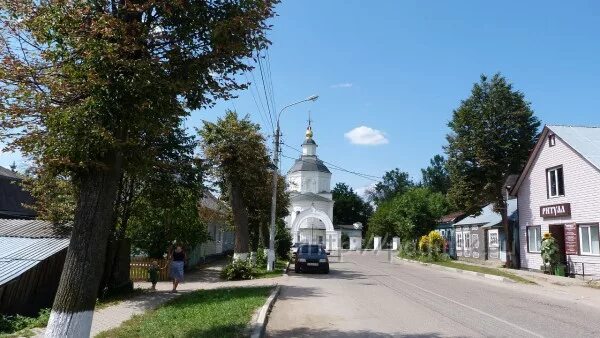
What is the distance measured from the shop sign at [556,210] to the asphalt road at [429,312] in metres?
6.14

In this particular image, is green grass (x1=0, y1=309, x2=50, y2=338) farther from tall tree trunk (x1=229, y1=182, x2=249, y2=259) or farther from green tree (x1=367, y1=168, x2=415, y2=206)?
green tree (x1=367, y1=168, x2=415, y2=206)

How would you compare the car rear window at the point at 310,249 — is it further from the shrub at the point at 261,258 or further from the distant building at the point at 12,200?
the distant building at the point at 12,200

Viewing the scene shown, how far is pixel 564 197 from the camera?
23531mm

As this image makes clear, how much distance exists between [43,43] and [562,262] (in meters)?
23.5

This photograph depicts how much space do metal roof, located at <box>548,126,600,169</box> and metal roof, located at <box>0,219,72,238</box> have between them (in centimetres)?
2071

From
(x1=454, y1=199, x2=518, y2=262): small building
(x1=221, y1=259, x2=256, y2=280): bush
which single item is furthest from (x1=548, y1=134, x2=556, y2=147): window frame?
(x1=221, y1=259, x2=256, y2=280): bush

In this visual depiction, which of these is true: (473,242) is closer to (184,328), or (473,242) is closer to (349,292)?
(349,292)

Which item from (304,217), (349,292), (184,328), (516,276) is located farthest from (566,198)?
(304,217)

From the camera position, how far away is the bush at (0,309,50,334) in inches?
387

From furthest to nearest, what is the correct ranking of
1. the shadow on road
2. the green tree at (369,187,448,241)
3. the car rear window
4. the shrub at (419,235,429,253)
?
the green tree at (369,187,448,241) < the shrub at (419,235,429,253) < the car rear window < the shadow on road

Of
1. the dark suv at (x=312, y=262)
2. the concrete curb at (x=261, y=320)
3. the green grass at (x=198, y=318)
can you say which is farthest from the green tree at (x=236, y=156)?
the concrete curb at (x=261, y=320)

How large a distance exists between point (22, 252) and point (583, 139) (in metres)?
23.8

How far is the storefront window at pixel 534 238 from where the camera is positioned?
25984 mm

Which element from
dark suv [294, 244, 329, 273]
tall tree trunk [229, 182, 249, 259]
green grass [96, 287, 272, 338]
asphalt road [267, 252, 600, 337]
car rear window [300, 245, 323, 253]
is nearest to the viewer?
green grass [96, 287, 272, 338]
